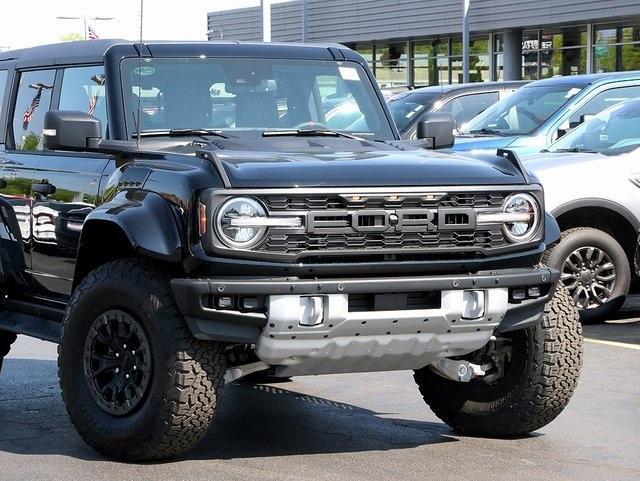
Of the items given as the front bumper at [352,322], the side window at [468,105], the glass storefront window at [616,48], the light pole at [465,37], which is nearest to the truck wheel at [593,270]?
the front bumper at [352,322]

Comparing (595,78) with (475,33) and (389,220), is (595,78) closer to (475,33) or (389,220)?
(389,220)

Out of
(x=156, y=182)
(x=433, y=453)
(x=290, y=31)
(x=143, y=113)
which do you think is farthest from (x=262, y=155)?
(x=290, y=31)

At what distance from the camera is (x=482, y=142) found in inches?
583

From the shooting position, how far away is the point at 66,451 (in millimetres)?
6551

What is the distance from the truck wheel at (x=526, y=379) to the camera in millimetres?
6488

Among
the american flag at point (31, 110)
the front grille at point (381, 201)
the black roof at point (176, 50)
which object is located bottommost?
the front grille at point (381, 201)

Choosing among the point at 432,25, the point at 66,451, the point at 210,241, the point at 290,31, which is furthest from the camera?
the point at 290,31

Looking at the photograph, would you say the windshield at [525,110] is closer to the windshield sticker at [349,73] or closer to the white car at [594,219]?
the white car at [594,219]

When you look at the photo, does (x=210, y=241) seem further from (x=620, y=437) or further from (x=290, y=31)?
(x=290, y=31)

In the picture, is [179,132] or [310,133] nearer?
[179,132]

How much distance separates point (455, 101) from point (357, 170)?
471 inches

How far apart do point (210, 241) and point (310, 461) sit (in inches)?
46.0

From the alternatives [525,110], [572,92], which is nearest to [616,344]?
[572,92]

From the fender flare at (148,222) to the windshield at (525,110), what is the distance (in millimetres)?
8866
